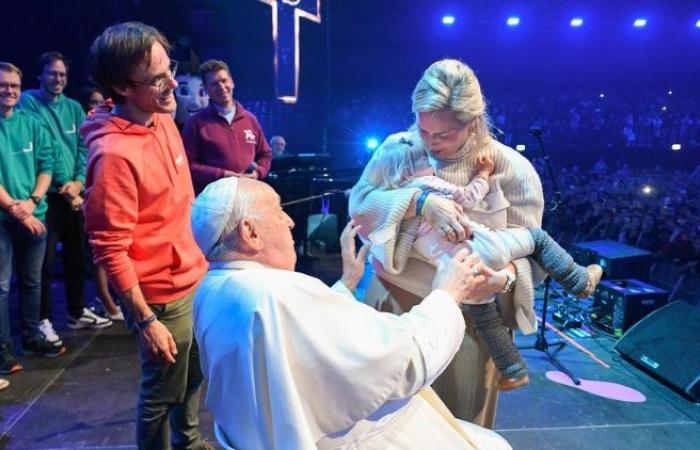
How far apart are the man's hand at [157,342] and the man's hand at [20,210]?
1937 mm

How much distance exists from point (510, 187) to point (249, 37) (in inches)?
306

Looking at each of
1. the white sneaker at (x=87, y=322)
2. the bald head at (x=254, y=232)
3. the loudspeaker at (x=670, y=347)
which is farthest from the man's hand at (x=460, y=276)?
the white sneaker at (x=87, y=322)

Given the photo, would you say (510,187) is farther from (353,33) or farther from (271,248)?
(353,33)

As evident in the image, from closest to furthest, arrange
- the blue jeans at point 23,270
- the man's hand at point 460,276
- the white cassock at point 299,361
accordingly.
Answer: the white cassock at point 299,361 → the man's hand at point 460,276 → the blue jeans at point 23,270

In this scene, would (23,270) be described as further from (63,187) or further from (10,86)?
(10,86)

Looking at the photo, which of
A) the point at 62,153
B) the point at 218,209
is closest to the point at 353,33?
the point at 62,153

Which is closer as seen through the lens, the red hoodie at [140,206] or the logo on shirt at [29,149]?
the red hoodie at [140,206]

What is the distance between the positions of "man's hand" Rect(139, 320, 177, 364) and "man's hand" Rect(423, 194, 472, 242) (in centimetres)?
102

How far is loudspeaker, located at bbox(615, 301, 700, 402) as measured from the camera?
10.7 feet

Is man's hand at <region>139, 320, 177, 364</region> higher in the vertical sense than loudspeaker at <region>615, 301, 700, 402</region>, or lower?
higher

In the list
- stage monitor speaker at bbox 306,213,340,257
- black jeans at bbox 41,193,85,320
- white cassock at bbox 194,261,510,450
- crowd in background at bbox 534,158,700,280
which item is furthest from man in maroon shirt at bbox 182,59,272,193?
stage monitor speaker at bbox 306,213,340,257

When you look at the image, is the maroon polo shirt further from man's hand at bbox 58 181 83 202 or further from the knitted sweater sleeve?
the knitted sweater sleeve

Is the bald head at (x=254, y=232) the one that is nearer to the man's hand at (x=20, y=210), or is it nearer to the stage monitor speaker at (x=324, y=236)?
the man's hand at (x=20, y=210)

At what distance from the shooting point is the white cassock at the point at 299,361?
38.3 inches
